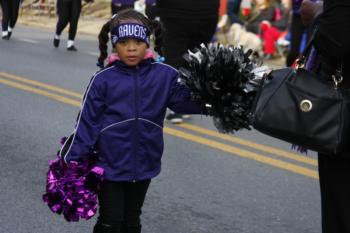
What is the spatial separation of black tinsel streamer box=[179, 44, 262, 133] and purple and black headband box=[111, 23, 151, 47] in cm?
35

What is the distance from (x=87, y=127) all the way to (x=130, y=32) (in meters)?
0.46

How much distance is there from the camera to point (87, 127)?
9.58 ft

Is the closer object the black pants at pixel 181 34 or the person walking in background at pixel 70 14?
the black pants at pixel 181 34

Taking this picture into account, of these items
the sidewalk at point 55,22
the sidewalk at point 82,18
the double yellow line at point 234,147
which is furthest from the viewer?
the sidewalk at point 82,18

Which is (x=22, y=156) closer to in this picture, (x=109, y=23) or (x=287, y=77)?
(x=109, y=23)

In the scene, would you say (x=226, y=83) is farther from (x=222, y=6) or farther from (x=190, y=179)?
(x=222, y=6)

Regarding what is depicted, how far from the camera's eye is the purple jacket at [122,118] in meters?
2.92

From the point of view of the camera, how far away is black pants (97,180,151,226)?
299cm

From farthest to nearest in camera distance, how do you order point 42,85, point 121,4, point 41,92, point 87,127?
point 121,4
point 42,85
point 41,92
point 87,127

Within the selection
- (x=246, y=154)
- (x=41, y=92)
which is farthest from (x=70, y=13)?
(x=246, y=154)

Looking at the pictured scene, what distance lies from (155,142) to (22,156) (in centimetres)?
251

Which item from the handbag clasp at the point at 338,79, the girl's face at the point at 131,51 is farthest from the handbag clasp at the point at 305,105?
the girl's face at the point at 131,51

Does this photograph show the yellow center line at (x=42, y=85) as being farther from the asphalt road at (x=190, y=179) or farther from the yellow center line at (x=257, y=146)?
the yellow center line at (x=257, y=146)

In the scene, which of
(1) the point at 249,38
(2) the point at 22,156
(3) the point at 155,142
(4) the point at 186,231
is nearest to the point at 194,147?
(2) the point at 22,156
